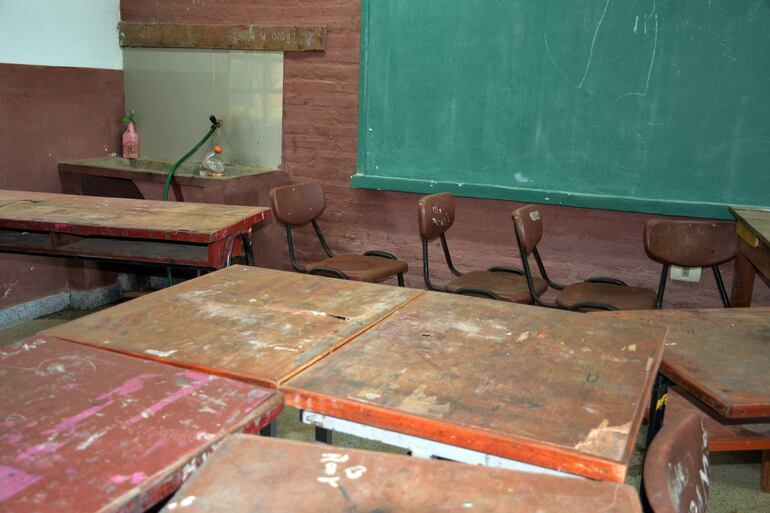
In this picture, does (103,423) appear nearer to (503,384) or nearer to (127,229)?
(503,384)

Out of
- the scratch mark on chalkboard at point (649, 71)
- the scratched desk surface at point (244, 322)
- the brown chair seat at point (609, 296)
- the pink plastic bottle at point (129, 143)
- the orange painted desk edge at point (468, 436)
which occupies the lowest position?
the brown chair seat at point (609, 296)

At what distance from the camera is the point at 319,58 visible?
4055 millimetres

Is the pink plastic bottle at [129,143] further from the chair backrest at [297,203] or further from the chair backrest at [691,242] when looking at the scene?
the chair backrest at [691,242]

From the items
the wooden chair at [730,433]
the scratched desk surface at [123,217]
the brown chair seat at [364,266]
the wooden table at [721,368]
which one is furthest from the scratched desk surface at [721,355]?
the scratched desk surface at [123,217]

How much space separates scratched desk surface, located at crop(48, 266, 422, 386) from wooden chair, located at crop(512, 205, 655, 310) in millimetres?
1184

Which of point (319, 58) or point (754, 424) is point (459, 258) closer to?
point (319, 58)

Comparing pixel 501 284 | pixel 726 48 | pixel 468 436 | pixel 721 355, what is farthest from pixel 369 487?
pixel 726 48

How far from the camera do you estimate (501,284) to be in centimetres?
320

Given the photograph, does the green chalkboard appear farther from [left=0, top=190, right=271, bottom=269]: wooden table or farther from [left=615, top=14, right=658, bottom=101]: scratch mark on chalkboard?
[left=0, top=190, right=271, bottom=269]: wooden table

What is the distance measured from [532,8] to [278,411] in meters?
2.93

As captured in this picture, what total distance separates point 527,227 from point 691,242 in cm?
77

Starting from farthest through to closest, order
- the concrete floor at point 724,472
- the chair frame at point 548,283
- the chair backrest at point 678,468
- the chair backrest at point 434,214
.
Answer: the chair backrest at point 434,214, the chair frame at point 548,283, the concrete floor at point 724,472, the chair backrest at point 678,468

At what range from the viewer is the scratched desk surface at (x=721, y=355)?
4.58 ft

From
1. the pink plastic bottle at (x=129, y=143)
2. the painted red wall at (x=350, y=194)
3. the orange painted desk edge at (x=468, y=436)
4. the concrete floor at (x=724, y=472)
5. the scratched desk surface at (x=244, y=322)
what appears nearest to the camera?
the orange painted desk edge at (x=468, y=436)
